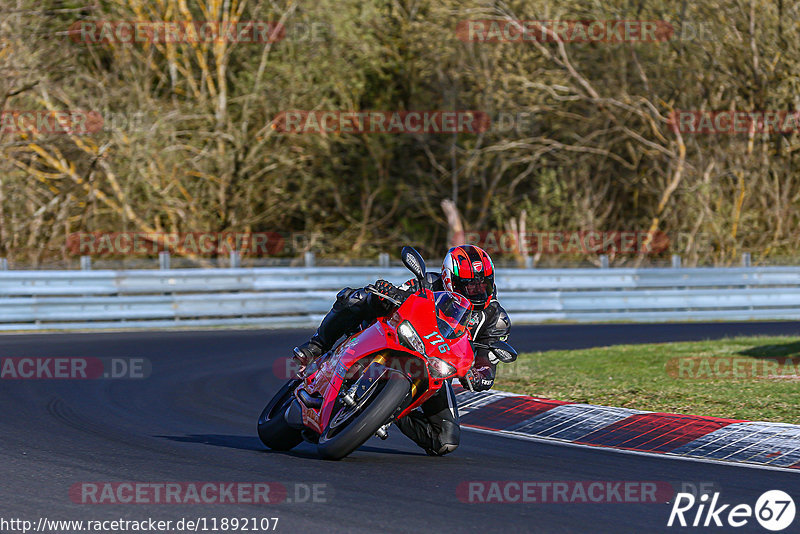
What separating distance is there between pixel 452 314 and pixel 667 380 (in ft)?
17.1

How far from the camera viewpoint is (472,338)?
24.3ft

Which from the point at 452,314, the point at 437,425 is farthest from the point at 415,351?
the point at 437,425

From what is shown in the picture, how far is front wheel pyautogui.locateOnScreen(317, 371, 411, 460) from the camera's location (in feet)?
22.0

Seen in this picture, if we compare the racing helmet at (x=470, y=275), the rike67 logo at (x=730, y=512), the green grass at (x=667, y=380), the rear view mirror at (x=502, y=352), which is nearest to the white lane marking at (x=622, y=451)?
the rike67 logo at (x=730, y=512)

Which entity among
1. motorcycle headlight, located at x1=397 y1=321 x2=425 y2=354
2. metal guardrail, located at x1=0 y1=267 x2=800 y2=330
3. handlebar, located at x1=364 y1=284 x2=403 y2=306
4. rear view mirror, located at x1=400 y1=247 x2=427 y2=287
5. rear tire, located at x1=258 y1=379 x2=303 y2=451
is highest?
rear view mirror, located at x1=400 y1=247 x2=427 y2=287

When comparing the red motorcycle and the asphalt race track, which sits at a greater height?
the red motorcycle

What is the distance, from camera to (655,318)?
68.9ft

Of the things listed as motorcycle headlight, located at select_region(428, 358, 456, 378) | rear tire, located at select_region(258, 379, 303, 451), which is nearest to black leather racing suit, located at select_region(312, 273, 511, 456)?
motorcycle headlight, located at select_region(428, 358, 456, 378)

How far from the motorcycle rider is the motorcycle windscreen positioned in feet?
0.51

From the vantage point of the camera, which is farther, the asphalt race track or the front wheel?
the front wheel

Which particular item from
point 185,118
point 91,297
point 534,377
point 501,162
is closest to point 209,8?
point 185,118

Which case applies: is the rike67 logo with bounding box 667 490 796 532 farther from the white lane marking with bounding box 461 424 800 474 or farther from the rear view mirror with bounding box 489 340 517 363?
the rear view mirror with bounding box 489 340 517 363

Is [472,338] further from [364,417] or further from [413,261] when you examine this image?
[364,417]

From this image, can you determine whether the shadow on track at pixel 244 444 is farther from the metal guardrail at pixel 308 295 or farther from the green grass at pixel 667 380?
the metal guardrail at pixel 308 295
